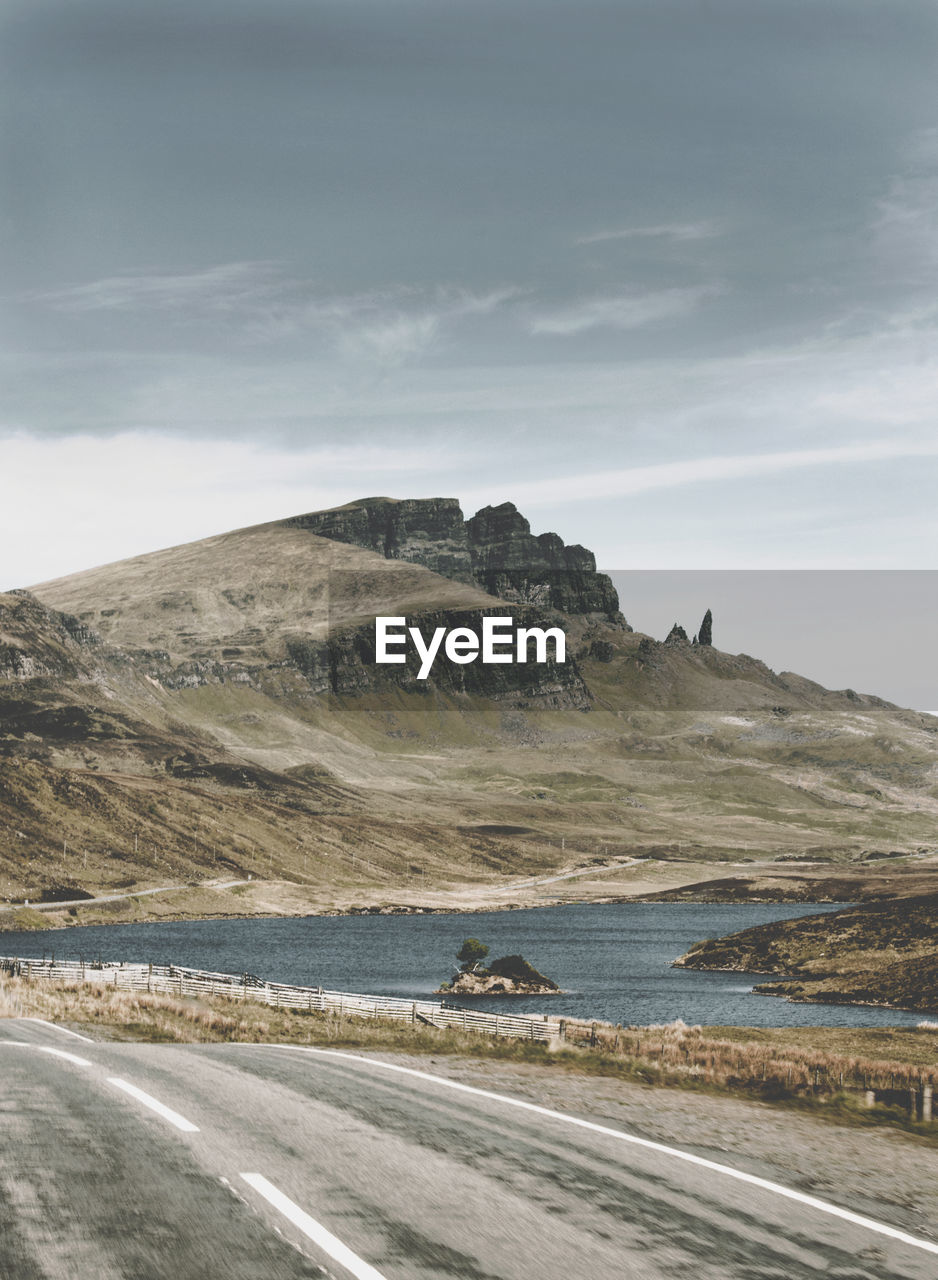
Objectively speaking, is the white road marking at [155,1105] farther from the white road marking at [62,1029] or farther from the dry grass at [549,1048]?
the white road marking at [62,1029]

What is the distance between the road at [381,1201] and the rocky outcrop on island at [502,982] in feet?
295

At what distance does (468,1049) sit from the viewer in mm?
26469

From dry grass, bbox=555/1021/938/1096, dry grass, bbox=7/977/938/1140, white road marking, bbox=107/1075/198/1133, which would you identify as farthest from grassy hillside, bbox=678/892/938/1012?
white road marking, bbox=107/1075/198/1133

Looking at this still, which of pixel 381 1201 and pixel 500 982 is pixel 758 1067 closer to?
pixel 381 1201

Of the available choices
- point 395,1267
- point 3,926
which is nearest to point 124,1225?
point 395,1267

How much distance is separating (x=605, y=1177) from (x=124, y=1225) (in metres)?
5.02

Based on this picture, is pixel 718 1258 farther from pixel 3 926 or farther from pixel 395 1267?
pixel 3 926

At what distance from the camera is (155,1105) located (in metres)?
15.1

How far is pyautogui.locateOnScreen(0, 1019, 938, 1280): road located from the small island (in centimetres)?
9001

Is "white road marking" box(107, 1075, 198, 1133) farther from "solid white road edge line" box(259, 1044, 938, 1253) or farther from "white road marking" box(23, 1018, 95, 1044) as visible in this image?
"white road marking" box(23, 1018, 95, 1044)

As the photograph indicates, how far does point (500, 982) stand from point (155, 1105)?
9210 centimetres

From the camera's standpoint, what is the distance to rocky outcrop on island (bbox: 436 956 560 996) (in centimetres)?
10294

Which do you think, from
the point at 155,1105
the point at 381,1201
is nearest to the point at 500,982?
the point at 155,1105

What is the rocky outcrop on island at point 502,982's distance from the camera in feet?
338
